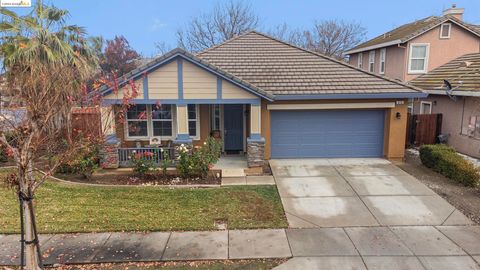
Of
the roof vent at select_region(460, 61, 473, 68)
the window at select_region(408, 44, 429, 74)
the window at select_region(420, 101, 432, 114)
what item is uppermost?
the window at select_region(408, 44, 429, 74)

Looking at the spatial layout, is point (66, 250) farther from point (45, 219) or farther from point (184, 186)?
point (184, 186)

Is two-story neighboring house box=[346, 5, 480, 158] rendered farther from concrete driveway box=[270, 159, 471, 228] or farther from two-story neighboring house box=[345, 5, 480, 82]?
concrete driveway box=[270, 159, 471, 228]

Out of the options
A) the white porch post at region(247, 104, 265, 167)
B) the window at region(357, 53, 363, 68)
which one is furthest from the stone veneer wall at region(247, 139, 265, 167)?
the window at region(357, 53, 363, 68)

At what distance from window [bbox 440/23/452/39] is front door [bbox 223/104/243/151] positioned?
13445 mm

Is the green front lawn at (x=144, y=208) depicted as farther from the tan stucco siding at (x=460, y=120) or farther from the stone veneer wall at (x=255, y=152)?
the tan stucco siding at (x=460, y=120)

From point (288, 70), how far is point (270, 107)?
2.21m

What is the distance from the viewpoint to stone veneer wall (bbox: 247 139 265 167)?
37.6 ft

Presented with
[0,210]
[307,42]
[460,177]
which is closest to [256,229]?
[0,210]

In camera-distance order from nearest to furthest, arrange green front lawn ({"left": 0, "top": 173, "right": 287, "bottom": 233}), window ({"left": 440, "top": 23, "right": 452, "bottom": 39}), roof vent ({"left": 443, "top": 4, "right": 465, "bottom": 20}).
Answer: green front lawn ({"left": 0, "top": 173, "right": 287, "bottom": 233}), window ({"left": 440, "top": 23, "right": 452, "bottom": 39}), roof vent ({"left": 443, "top": 4, "right": 465, "bottom": 20})

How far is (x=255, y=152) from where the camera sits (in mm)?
11469

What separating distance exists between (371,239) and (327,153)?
21.9ft

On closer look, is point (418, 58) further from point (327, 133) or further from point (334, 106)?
point (327, 133)

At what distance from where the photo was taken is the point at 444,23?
18.7 m

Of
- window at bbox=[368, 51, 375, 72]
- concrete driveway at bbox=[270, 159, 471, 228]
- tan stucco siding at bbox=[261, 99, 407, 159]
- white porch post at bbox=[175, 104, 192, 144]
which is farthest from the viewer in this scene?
window at bbox=[368, 51, 375, 72]
